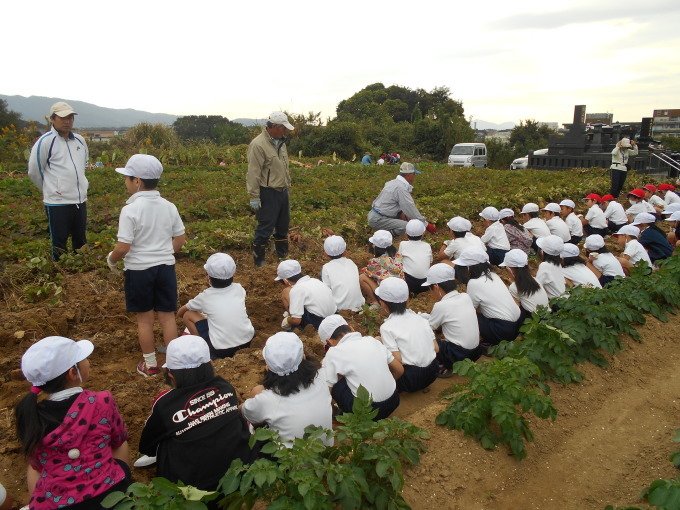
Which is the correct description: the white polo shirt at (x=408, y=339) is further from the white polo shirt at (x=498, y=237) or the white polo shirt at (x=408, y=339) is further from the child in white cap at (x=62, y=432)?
the white polo shirt at (x=498, y=237)

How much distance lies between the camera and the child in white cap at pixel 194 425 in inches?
97.7

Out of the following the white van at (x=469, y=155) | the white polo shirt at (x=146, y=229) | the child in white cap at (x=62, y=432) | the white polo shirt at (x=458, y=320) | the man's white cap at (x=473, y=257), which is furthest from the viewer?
the white van at (x=469, y=155)

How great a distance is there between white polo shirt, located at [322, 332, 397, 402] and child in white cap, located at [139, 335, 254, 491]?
0.81 meters

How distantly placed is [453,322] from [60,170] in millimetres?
4421

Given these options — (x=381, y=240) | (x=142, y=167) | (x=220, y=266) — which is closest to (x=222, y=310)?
(x=220, y=266)

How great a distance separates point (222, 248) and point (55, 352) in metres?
5.02

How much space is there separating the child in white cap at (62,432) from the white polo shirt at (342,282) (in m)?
2.88

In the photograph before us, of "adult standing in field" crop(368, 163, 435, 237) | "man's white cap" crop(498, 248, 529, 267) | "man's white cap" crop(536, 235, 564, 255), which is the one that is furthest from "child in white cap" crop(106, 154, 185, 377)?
"adult standing in field" crop(368, 163, 435, 237)

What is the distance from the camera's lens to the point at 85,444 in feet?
7.49

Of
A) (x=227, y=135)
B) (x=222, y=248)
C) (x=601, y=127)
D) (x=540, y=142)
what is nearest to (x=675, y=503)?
(x=222, y=248)

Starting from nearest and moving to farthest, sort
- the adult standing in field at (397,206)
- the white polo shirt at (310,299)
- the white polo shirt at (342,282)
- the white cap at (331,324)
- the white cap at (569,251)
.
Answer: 1. the white cap at (331,324)
2. the white polo shirt at (310,299)
3. the white polo shirt at (342,282)
4. the white cap at (569,251)
5. the adult standing in field at (397,206)

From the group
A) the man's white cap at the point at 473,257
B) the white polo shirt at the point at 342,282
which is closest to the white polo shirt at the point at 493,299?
the man's white cap at the point at 473,257

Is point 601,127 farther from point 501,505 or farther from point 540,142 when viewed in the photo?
point 540,142

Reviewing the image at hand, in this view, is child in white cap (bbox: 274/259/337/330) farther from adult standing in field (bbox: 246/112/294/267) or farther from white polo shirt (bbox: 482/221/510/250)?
white polo shirt (bbox: 482/221/510/250)
